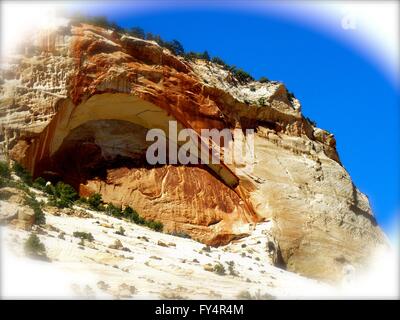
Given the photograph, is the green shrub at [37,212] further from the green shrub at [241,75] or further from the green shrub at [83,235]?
the green shrub at [241,75]

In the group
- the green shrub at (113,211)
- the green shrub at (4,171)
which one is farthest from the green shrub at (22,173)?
the green shrub at (113,211)

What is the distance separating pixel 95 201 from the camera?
105 feet

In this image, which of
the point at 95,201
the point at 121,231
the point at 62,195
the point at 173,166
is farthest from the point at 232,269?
the point at 173,166

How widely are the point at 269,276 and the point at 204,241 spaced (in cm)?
878

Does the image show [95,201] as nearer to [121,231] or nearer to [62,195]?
[62,195]

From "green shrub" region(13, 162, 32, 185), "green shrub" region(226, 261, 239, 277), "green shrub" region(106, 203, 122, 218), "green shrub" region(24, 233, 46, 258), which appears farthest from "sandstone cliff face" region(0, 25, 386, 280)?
"green shrub" region(24, 233, 46, 258)

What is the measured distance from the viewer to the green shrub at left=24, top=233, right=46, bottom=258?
19.0 metres

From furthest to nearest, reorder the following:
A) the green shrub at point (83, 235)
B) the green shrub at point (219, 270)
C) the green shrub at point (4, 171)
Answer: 1. the green shrub at point (4, 171)
2. the green shrub at point (83, 235)
3. the green shrub at point (219, 270)

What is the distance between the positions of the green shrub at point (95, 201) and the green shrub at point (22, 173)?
3.26 meters

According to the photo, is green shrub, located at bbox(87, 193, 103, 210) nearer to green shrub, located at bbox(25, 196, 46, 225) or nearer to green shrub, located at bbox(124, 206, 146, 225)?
green shrub, located at bbox(124, 206, 146, 225)

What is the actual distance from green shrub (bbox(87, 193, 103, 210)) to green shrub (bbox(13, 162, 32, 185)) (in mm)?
3264

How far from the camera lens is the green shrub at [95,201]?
3148 cm

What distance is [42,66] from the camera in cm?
3119
